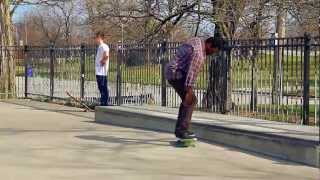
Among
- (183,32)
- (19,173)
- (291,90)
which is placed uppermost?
(183,32)

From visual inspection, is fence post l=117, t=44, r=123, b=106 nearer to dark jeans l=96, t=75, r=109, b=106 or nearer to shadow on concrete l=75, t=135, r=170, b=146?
dark jeans l=96, t=75, r=109, b=106

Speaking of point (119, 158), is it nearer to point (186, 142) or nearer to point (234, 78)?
point (186, 142)

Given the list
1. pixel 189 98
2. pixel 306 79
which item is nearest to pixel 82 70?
pixel 306 79

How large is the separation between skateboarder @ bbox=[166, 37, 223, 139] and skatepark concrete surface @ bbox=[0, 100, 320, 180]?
1.51 feet

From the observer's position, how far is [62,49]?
743 inches

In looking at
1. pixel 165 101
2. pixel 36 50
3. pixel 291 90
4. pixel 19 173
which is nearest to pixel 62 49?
pixel 36 50

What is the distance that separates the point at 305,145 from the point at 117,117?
17.5 feet

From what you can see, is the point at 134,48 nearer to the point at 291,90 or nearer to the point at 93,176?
the point at 291,90

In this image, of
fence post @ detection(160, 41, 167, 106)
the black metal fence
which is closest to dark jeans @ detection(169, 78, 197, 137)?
the black metal fence

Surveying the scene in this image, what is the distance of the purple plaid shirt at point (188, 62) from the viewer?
9.77 metres

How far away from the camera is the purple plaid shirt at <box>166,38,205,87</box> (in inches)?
385

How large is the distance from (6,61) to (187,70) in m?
13.1

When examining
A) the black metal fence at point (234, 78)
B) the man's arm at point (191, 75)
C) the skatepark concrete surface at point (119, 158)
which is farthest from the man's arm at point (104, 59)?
the man's arm at point (191, 75)

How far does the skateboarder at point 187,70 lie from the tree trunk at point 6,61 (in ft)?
40.9
